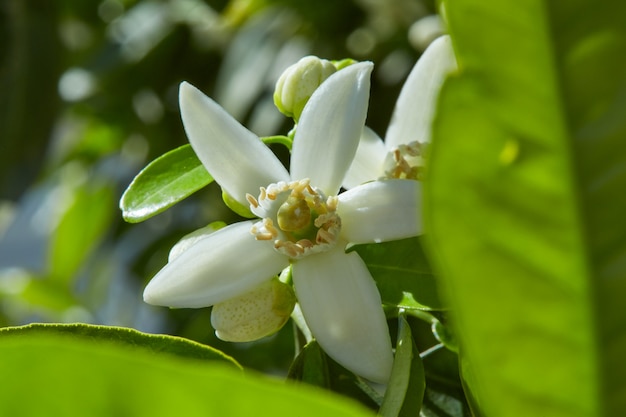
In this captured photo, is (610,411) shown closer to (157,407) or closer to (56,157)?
(157,407)

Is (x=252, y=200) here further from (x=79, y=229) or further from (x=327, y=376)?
(x=79, y=229)

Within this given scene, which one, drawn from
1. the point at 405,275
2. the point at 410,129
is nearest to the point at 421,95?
the point at 410,129

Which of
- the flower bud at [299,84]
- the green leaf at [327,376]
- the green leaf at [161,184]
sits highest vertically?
the flower bud at [299,84]

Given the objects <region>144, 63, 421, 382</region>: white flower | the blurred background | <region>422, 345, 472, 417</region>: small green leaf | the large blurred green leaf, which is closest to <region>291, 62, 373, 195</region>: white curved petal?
<region>144, 63, 421, 382</region>: white flower

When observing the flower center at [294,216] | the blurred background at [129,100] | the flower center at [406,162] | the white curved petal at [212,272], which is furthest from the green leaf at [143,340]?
the blurred background at [129,100]

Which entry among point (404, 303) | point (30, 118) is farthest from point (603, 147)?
point (30, 118)

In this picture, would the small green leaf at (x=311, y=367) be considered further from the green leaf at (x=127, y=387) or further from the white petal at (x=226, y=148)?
the green leaf at (x=127, y=387)
